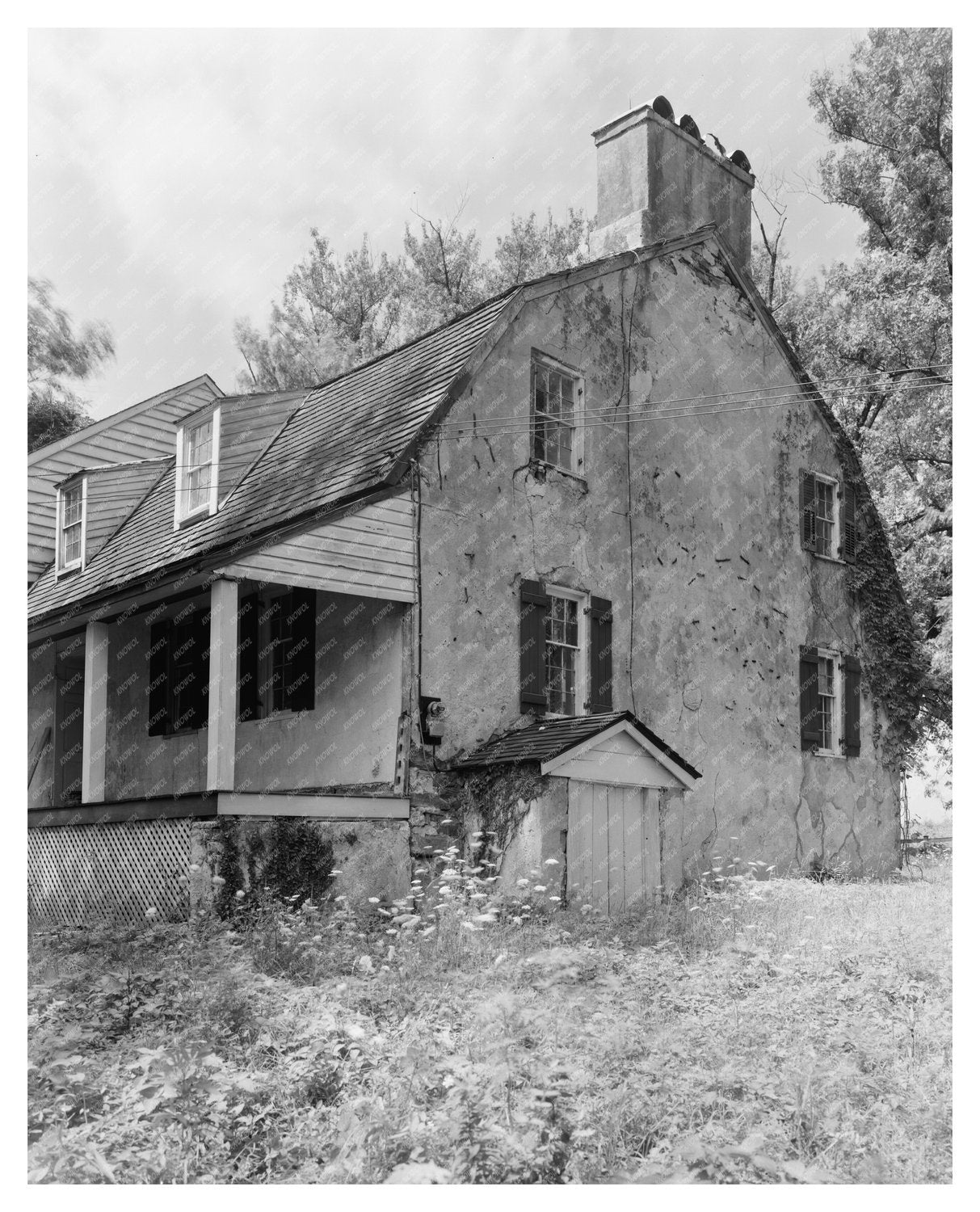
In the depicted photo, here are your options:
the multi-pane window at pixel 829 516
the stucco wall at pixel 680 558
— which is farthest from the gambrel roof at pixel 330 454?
the multi-pane window at pixel 829 516

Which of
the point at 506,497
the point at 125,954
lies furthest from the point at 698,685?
the point at 125,954

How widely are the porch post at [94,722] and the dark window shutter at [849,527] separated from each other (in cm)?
1034

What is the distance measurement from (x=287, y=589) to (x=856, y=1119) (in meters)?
→ 8.14

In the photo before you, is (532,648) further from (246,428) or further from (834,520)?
(834,520)

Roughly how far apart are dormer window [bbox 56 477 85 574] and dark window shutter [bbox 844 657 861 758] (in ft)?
33.9

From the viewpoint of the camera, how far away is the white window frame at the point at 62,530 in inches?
597

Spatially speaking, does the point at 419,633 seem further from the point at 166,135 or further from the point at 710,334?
the point at 710,334

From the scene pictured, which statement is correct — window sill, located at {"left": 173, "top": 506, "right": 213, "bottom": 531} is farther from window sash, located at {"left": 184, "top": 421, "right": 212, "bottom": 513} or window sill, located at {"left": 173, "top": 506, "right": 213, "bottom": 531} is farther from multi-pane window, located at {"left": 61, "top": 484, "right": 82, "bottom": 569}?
multi-pane window, located at {"left": 61, "top": 484, "right": 82, "bottom": 569}

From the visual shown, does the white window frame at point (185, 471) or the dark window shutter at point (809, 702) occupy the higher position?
the white window frame at point (185, 471)

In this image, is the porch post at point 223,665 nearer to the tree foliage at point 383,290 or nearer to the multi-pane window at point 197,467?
the multi-pane window at point 197,467

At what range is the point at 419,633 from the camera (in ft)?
38.9

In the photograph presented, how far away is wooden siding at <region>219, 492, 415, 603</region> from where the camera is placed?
10.8 meters

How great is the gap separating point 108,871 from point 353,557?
3578 millimetres

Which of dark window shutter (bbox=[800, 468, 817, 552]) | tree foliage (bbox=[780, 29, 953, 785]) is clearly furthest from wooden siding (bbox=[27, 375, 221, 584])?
tree foliage (bbox=[780, 29, 953, 785])
